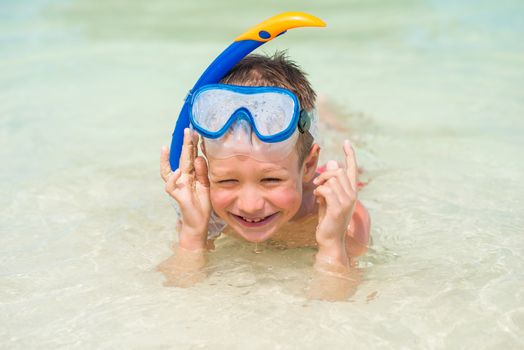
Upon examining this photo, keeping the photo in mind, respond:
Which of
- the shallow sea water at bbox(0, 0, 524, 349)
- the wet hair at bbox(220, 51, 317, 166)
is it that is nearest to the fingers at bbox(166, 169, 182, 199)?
the shallow sea water at bbox(0, 0, 524, 349)

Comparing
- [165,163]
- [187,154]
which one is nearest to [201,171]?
[187,154]

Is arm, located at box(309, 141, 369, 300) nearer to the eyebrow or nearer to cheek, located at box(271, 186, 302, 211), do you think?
cheek, located at box(271, 186, 302, 211)

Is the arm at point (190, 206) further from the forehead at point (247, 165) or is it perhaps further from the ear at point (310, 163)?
the ear at point (310, 163)

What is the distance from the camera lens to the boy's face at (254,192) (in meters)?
3.24

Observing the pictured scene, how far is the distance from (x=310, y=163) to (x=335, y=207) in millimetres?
337

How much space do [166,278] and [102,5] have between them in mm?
8420

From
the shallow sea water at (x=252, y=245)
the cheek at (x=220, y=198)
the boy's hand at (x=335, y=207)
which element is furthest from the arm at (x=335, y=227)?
the cheek at (x=220, y=198)

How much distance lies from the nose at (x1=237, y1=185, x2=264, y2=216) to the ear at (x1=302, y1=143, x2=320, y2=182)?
0.37 metres

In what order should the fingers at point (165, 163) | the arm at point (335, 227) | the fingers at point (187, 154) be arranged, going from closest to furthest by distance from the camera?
the arm at point (335, 227), the fingers at point (187, 154), the fingers at point (165, 163)

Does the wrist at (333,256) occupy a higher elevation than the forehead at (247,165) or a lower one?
lower

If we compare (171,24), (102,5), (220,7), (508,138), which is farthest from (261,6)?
(508,138)

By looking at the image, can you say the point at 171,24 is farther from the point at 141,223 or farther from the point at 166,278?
the point at 166,278

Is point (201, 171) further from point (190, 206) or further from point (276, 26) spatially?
point (276, 26)

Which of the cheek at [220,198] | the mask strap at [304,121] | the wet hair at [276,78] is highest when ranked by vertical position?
the wet hair at [276,78]
